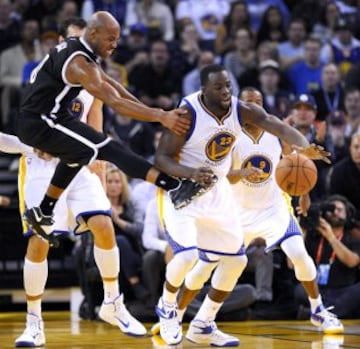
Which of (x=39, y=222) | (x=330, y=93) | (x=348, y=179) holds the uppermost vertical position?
(x=330, y=93)

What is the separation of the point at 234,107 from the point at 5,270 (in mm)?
5083

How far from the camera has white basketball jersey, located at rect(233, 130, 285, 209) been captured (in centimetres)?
887

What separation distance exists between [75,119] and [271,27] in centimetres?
878

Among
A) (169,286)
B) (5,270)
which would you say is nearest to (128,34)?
(5,270)

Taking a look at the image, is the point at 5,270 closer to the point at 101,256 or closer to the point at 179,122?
the point at 101,256

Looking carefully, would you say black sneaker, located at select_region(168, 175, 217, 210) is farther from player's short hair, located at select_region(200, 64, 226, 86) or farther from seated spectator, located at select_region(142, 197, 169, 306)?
seated spectator, located at select_region(142, 197, 169, 306)

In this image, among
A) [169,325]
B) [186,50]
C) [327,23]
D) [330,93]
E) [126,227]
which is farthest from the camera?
[327,23]

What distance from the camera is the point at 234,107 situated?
7.86m

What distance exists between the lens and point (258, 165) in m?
8.89

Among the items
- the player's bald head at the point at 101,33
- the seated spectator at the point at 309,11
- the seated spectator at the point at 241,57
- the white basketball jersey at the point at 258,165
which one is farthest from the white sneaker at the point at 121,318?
the seated spectator at the point at 309,11

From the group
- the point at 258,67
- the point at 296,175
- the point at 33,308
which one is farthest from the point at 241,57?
the point at 33,308

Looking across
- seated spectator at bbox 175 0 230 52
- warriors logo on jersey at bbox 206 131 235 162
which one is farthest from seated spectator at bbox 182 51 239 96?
warriors logo on jersey at bbox 206 131 235 162

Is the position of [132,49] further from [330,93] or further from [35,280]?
[35,280]

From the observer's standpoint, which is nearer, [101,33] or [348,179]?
[101,33]
